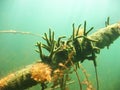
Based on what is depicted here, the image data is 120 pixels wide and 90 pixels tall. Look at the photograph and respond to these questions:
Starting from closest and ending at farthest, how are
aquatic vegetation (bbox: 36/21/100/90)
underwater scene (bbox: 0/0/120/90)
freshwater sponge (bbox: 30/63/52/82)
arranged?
freshwater sponge (bbox: 30/63/52/82) → aquatic vegetation (bbox: 36/21/100/90) → underwater scene (bbox: 0/0/120/90)

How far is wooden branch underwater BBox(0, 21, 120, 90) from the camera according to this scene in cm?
239

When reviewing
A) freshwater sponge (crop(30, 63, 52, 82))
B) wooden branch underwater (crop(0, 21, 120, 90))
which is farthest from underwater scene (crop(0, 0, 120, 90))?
freshwater sponge (crop(30, 63, 52, 82))

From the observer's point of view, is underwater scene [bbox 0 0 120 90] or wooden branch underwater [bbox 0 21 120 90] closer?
wooden branch underwater [bbox 0 21 120 90]

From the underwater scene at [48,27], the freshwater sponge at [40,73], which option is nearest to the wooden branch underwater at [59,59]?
the freshwater sponge at [40,73]

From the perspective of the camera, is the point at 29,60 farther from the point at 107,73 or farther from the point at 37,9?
the point at 107,73

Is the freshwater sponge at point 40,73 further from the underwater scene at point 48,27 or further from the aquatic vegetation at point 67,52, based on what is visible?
the underwater scene at point 48,27

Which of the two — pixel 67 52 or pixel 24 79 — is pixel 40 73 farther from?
pixel 67 52

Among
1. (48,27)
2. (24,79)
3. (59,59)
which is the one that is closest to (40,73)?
(24,79)

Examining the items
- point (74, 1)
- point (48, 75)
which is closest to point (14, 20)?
point (74, 1)

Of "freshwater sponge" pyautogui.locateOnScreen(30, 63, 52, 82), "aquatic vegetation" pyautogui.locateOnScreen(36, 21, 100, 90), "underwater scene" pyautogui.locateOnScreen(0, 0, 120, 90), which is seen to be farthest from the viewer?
"underwater scene" pyautogui.locateOnScreen(0, 0, 120, 90)

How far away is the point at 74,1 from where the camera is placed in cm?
665

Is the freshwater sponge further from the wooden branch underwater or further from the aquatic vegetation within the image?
the aquatic vegetation

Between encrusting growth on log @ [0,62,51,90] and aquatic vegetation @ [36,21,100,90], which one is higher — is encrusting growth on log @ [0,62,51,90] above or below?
below

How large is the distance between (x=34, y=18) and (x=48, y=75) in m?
4.22
